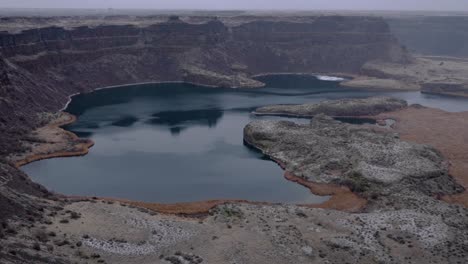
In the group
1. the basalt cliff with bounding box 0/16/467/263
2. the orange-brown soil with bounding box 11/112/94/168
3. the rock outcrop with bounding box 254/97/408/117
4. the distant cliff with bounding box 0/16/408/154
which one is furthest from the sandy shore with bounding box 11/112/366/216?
the rock outcrop with bounding box 254/97/408/117

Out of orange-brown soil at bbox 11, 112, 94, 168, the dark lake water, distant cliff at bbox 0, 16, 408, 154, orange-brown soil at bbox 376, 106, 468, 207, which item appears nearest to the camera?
the dark lake water

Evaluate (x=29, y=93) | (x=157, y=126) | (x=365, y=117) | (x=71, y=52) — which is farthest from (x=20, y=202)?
(x=71, y=52)

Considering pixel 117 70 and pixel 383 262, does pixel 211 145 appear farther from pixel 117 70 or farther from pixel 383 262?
pixel 117 70

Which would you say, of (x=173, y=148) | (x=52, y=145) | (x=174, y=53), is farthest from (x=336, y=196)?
(x=174, y=53)

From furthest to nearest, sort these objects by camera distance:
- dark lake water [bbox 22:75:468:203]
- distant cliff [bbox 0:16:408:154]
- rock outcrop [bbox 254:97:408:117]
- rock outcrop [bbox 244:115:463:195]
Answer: distant cliff [bbox 0:16:408:154] < rock outcrop [bbox 254:97:408:117] < rock outcrop [bbox 244:115:463:195] < dark lake water [bbox 22:75:468:203]

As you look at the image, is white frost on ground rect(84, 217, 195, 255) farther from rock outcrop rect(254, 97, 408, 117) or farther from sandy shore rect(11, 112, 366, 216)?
rock outcrop rect(254, 97, 408, 117)

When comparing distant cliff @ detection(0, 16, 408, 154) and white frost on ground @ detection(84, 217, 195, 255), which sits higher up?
distant cliff @ detection(0, 16, 408, 154)

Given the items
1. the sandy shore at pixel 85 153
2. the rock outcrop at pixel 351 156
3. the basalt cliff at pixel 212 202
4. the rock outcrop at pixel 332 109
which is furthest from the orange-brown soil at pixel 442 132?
the sandy shore at pixel 85 153
